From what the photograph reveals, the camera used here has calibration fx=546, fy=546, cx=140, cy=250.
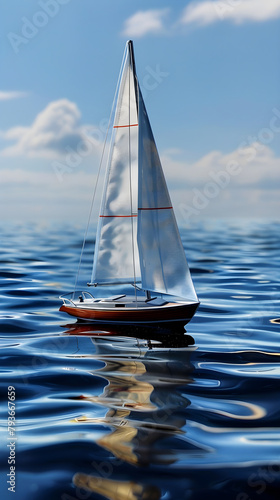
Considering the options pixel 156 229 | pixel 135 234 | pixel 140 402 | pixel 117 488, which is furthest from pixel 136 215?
pixel 117 488

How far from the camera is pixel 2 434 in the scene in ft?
33.2

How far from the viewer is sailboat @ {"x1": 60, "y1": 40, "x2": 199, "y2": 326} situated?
18516mm

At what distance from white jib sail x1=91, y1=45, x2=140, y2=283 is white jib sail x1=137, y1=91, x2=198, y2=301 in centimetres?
80

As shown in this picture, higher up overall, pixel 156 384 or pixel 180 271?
pixel 180 271

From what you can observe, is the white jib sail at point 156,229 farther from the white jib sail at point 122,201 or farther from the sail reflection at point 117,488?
the sail reflection at point 117,488

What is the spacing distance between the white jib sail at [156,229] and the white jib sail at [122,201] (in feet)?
2.61

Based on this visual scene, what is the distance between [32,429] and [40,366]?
189 inches

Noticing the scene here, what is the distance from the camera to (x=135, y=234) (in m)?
20.2

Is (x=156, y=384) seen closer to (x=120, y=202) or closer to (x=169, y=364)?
(x=169, y=364)

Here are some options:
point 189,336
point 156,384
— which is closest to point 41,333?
point 189,336

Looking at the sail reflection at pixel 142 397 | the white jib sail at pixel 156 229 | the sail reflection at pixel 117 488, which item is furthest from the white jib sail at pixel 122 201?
the sail reflection at pixel 117 488

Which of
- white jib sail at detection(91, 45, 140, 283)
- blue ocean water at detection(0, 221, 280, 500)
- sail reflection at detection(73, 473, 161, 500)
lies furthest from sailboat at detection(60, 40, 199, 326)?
sail reflection at detection(73, 473, 161, 500)

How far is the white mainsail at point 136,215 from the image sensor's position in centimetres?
1894

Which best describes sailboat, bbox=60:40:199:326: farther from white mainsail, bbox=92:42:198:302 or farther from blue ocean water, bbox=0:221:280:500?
blue ocean water, bbox=0:221:280:500
